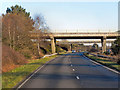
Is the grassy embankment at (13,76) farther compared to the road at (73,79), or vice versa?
the grassy embankment at (13,76)

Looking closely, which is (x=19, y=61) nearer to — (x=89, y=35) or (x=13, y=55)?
(x=13, y=55)

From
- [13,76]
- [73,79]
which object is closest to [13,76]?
[13,76]

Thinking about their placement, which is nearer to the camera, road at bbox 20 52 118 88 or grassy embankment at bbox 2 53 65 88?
road at bbox 20 52 118 88

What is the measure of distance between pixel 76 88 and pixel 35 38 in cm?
4373

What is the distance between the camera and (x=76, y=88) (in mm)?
12000

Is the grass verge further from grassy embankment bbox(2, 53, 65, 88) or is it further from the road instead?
the road

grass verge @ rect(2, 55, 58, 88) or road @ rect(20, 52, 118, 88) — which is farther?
grass verge @ rect(2, 55, 58, 88)

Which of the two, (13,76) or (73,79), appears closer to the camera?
(73,79)

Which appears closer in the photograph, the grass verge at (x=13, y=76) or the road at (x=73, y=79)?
the road at (x=73, y=79)

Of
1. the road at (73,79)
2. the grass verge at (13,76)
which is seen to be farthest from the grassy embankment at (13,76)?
the road at (73,79)

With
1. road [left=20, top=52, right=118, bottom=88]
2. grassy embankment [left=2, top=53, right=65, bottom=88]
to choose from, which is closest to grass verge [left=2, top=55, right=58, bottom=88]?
grassy embankment [left=2, top=53, right=65, bottom=88]

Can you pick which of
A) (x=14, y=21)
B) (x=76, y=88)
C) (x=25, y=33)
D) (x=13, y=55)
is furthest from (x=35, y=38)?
(x=76, y=88)

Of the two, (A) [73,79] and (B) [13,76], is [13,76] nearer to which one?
(B) [13,76]

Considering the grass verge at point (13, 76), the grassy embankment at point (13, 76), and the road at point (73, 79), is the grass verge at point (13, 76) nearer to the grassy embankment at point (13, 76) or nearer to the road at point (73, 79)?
the grassy embankment at point (13, 76)
